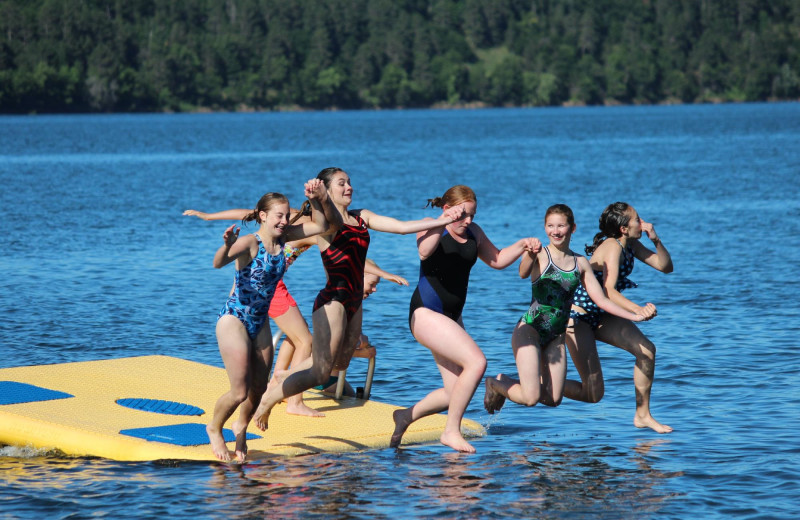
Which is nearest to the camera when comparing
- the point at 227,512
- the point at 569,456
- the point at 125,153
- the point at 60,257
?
the point at 227,512

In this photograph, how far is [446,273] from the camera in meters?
9.07

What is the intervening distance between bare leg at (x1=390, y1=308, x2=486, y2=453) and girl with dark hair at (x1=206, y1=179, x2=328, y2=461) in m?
1.15

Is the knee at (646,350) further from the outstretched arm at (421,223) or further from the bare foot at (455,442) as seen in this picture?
the outstretched arm at (421,223)

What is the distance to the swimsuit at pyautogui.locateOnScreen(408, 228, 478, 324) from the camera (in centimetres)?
905

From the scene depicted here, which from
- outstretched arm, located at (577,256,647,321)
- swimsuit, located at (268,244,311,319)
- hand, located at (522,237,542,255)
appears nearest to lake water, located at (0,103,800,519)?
outstretched arm, located at (577,256,647,321)

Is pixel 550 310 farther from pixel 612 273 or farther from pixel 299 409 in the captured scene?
pixel 299 409

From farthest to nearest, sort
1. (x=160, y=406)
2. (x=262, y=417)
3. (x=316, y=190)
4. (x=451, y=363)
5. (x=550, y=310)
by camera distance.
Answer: (x=160, y=406)
(x=262, y=417)
(x=550, y=310)
(x=451, y=363)
(x=316, y=190)

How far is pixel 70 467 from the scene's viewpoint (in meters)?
9.47

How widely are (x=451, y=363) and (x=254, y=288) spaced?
5.84 feet

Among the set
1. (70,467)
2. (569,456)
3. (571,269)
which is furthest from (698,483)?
(70,467)

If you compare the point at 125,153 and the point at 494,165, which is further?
the point at 125,153

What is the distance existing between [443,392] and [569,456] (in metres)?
1.46

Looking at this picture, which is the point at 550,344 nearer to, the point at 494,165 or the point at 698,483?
the point at 698,483

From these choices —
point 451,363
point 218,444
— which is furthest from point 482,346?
point 218,444
